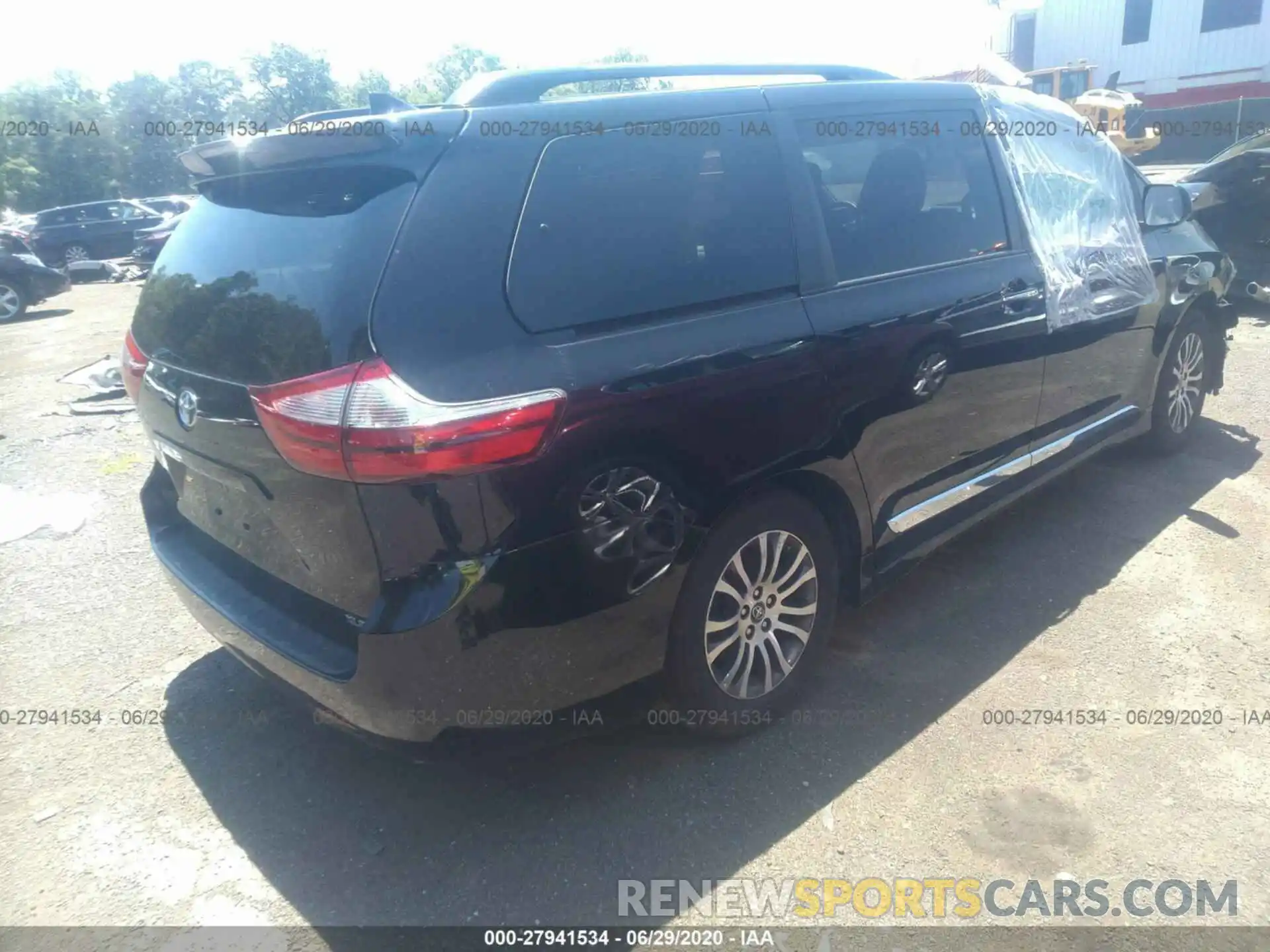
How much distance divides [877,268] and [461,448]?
171 centimetres

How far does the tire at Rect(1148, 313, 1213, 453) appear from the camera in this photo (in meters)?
4.88

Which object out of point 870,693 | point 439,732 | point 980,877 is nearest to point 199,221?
point 439,732

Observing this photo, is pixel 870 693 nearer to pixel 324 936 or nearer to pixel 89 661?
pixel 324 936

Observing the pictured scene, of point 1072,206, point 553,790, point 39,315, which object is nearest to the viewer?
point 553,790

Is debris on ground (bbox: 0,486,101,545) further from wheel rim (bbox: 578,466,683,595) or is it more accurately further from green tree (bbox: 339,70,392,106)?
green tree (bbox: 339,70,392,106)

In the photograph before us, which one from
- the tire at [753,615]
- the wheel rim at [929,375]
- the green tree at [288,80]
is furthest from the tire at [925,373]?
the green tree at [288,80]

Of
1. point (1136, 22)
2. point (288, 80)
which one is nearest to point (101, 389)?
point (1136, 22)

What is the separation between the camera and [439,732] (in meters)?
2.24

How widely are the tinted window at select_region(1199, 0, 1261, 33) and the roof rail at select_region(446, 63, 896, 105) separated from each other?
37050 mm

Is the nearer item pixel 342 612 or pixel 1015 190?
pixel 342 612

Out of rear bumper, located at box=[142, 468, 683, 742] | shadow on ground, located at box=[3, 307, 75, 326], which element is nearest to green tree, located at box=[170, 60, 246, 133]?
shadow on ground, located at box=[3, 307, 75, 326]

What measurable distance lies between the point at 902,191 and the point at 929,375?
690 mm

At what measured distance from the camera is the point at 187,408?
8.22ft

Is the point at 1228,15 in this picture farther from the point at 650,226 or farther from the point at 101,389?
the point at 650,226
